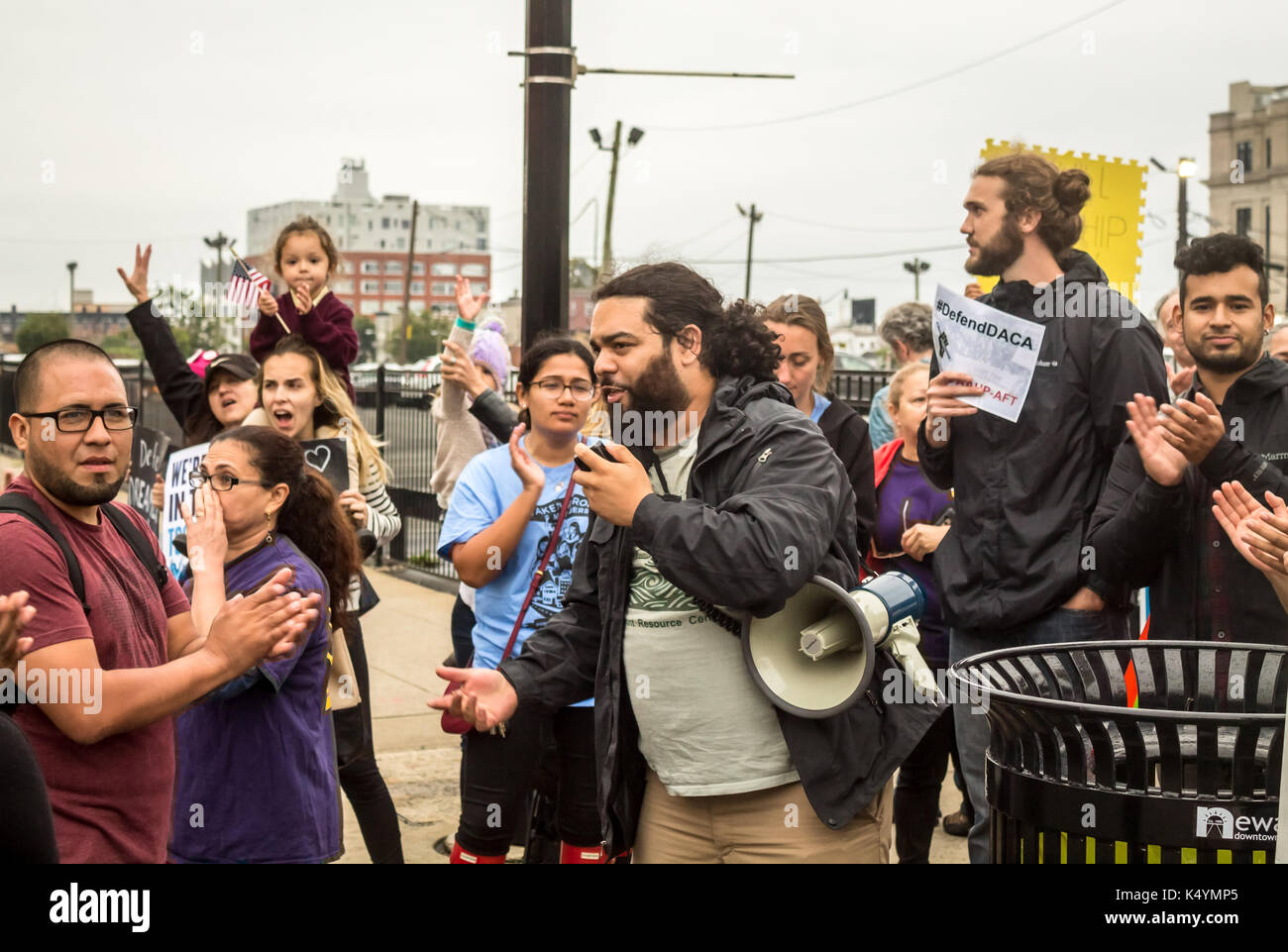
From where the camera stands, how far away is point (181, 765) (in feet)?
12.1

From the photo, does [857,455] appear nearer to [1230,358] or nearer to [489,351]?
[1230,358]

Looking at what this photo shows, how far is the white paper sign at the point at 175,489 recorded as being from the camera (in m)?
4.92

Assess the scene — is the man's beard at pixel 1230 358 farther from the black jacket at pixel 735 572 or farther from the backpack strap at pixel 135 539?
the backpack strap at pixel 135 539

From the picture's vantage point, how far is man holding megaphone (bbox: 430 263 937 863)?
2.77 m

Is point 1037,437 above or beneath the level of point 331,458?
above

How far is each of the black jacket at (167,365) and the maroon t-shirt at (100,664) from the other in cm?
264

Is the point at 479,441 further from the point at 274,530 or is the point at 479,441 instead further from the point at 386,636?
the point at 386,636

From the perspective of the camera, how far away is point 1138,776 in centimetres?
229

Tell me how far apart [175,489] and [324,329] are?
3.71 ft

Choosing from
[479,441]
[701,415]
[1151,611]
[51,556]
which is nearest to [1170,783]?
[701,415]

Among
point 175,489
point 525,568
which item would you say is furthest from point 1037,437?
point 175,489

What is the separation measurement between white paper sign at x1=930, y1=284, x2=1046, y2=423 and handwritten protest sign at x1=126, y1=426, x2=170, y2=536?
3.51m

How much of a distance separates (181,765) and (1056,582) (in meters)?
2.50

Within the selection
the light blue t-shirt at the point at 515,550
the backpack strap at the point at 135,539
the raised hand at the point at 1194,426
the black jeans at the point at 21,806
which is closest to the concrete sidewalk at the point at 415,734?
the light blue t-shirt at the point at 515,550
